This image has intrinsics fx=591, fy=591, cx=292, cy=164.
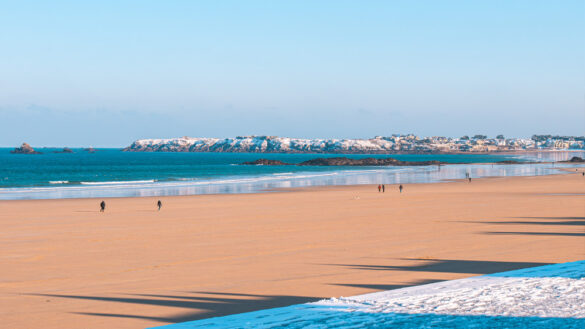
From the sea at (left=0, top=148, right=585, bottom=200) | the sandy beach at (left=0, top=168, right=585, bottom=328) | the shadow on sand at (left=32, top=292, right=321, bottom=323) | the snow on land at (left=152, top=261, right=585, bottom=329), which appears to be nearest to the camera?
the snow on land at (left=152, top=261, right=585, bottom=329)

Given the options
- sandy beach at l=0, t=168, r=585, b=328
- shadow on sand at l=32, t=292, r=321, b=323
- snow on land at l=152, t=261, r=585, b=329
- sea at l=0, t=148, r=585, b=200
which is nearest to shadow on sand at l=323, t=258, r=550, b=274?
sandy beach at l=0, t=168, r=585, b=328

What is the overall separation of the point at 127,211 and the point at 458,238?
19.5 meters

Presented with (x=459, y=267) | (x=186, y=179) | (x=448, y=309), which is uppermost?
(x=448, y=309)

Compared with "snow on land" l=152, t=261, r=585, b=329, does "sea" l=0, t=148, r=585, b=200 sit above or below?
below

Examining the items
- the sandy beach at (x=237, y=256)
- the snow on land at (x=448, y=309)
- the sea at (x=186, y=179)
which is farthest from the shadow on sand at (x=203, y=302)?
the sea at (x=186, y=179)

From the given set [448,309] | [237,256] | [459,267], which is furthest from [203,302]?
[459,267]

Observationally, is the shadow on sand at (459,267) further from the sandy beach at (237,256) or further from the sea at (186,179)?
the sea at (186,179)

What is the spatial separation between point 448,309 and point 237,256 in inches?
313

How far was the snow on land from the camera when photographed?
768 centimetres

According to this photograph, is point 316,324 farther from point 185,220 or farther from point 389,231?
point 185,220

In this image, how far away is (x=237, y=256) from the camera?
15.4m

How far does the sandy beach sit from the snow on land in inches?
53.0

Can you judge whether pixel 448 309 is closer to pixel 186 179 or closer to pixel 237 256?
pixel 237 256

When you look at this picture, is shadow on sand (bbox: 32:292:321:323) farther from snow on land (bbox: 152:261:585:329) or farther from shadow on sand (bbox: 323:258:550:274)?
shadow on sand (bbox: 323:258:550:274)
